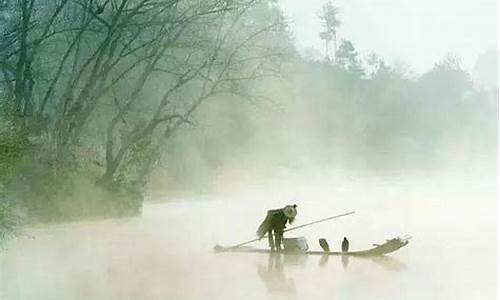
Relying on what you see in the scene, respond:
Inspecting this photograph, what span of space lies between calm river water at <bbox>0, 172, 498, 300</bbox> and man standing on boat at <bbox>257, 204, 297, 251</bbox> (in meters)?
0.02

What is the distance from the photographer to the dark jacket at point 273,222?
6.20 ft

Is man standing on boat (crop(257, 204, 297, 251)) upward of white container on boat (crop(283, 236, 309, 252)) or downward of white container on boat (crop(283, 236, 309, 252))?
upward

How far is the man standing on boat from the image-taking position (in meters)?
1.88

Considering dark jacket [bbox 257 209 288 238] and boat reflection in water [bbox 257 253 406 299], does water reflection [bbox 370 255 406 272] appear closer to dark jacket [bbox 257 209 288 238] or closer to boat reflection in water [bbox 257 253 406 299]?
boat reflection in water [bbox 257 253 406 299]

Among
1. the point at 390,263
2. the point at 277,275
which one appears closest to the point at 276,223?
the point at 277,275

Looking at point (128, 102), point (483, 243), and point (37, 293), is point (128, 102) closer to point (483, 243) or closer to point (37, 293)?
point (37, 293)

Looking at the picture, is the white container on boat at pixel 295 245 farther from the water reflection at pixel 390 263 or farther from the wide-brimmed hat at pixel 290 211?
the water reflection at pixel 390 263

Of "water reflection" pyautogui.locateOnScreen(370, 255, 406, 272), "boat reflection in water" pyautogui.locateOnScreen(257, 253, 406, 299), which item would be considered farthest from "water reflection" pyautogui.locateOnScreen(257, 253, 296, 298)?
"water reflection" pyautogui.locateOnScreen(370, 255, 406, 272)

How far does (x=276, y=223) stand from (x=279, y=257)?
8 centimetres

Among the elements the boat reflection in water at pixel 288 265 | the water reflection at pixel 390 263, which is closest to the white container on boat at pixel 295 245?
the boat reflection in water at pixel 288 265

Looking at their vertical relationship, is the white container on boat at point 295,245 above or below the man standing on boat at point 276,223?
below

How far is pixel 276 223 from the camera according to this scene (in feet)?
6.21

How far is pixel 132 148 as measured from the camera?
2.00 m

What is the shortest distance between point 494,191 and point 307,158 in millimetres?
441
